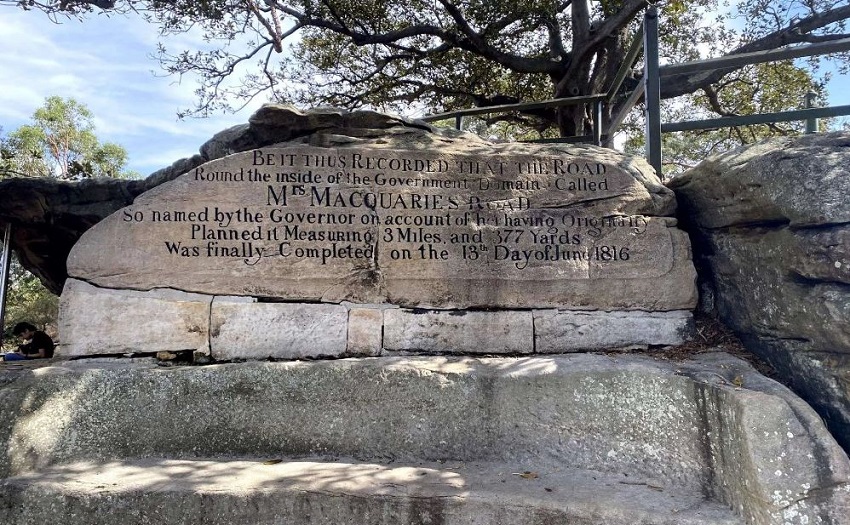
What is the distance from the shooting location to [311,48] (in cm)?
1010

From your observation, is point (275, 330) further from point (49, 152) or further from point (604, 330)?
point (49, 152)

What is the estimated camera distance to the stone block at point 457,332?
12.1 ft

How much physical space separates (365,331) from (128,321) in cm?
148

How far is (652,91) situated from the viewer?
444 centimetres

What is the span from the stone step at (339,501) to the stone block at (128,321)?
0.85m

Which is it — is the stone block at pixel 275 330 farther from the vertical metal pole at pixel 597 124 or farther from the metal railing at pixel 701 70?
the vertical metal pole at pixel 597 124

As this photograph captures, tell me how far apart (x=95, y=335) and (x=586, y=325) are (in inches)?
123

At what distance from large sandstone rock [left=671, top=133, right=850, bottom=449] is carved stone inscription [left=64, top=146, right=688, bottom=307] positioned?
17.3 inches

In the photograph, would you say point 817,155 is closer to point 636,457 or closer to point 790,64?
point 636,457

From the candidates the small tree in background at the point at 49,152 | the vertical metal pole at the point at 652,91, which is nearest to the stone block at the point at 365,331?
the vertical metal pole at the point at 652,91

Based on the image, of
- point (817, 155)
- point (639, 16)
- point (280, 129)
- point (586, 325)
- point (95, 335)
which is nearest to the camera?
point (817, 155)

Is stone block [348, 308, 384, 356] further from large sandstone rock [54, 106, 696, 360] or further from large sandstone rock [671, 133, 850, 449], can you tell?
large sandstone rock [671, 133, 850, 449]

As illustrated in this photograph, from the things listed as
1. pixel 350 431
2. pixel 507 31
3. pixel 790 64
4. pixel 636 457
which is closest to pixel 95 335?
pixel 350 431

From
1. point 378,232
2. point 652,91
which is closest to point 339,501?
point 378,232
